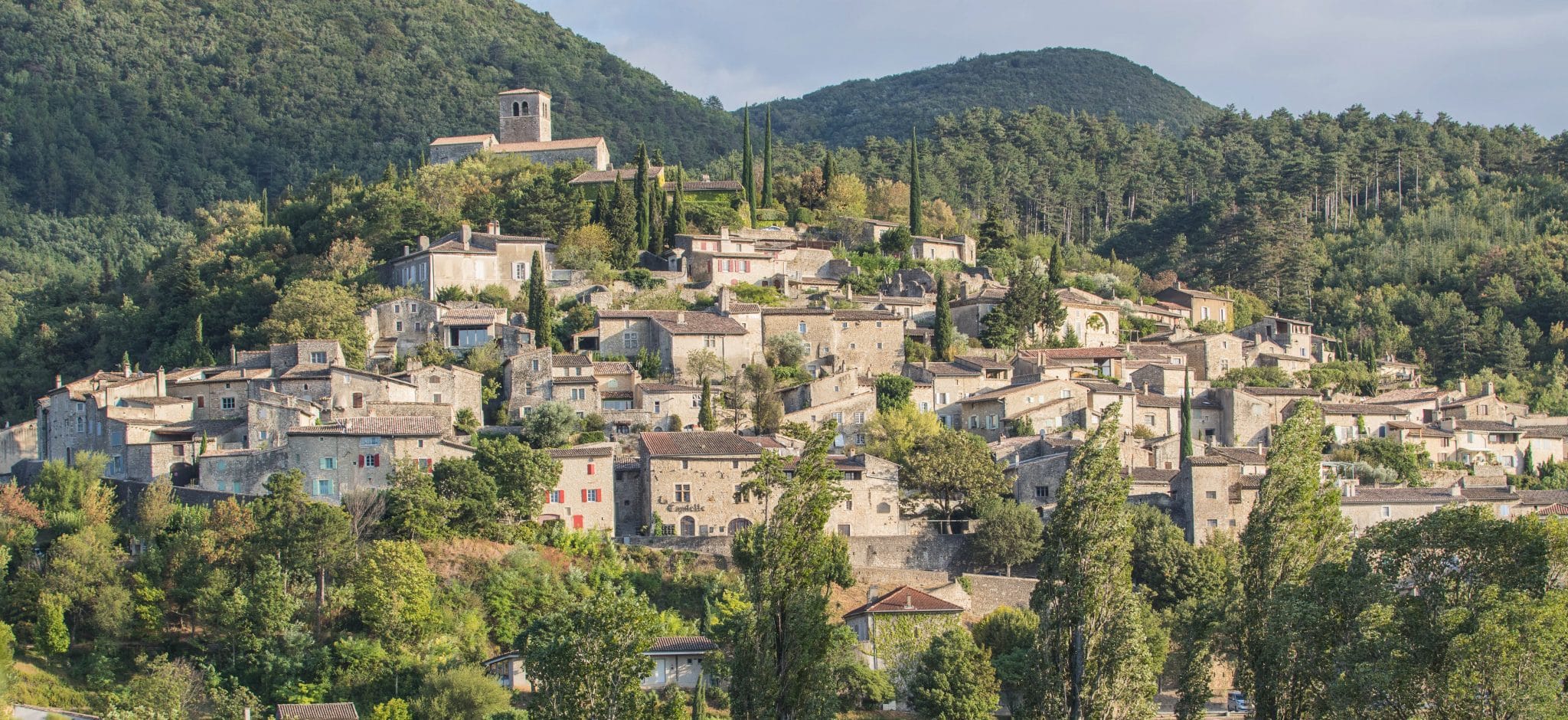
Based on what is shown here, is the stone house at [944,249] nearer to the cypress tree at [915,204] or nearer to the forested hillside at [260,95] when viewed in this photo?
the cypress tree at [915,204]

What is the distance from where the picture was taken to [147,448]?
5997cm

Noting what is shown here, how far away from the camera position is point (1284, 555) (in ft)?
117

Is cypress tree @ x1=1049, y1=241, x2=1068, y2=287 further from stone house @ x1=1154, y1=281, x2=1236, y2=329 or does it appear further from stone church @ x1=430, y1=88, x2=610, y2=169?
stone church @ x1=430, y1=88, x2=610, y2=169

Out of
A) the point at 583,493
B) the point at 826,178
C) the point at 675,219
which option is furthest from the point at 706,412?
the point at 826,178

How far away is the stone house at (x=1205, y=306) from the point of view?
8838cm

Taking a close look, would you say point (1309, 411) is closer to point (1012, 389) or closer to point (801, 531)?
point (801, 531)

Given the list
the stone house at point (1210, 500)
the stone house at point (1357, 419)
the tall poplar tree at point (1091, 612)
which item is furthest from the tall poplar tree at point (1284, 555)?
the stone house at point (1357, 419)

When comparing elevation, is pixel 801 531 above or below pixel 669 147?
below

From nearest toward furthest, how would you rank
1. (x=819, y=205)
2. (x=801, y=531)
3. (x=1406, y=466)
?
(x=801, y=531) < (x=1406, y=466) < (x=819, y=205)

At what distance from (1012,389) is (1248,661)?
108ft

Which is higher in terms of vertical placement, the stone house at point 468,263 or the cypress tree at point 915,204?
the cypress tree at point 915,204

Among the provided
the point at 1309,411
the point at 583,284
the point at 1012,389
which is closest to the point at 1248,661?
the point at 1309,411

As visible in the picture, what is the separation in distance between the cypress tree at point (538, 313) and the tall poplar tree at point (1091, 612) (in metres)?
38.5

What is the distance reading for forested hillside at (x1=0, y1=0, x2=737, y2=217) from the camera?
5344 inches
